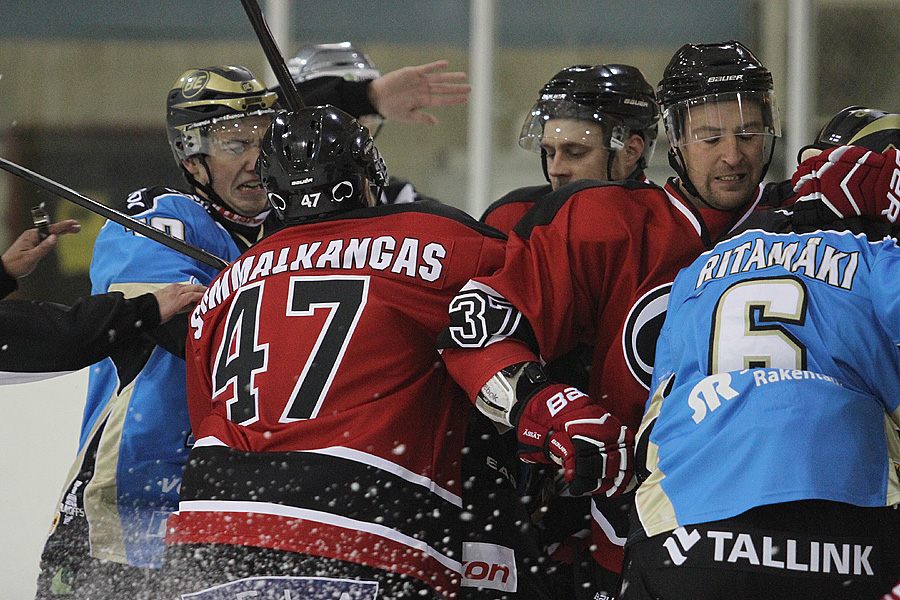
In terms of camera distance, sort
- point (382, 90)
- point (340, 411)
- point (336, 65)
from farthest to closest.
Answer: point (336, 65) < point (382, 90) < point (340, 411)

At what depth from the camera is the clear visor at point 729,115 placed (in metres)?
2.10

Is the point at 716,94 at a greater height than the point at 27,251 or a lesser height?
greater

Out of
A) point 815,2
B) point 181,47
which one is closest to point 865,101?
point 815,2

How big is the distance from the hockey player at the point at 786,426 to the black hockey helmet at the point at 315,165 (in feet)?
2.53

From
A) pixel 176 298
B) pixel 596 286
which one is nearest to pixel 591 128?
pixel 596 286

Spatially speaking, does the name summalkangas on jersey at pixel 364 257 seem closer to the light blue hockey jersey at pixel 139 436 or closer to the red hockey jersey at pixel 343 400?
the red hockey jersey at pixel 343 400

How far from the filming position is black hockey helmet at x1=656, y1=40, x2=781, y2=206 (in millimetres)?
2098

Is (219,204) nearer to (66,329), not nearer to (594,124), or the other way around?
(66,329)

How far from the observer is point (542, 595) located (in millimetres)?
2309

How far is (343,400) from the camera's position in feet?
6.55

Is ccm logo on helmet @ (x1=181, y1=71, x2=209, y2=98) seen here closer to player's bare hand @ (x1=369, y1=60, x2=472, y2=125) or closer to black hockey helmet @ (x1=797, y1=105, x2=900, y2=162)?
player's bare hand @ (x1=369, y1=60, x2=472, y2=125)

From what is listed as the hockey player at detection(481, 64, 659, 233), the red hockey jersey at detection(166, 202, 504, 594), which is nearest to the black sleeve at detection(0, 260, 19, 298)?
the red hockey jersey at detection(166, 202, 504, 594)

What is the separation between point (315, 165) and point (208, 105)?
34.1 inches

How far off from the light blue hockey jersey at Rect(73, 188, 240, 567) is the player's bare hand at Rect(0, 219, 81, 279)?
0.47 feet
